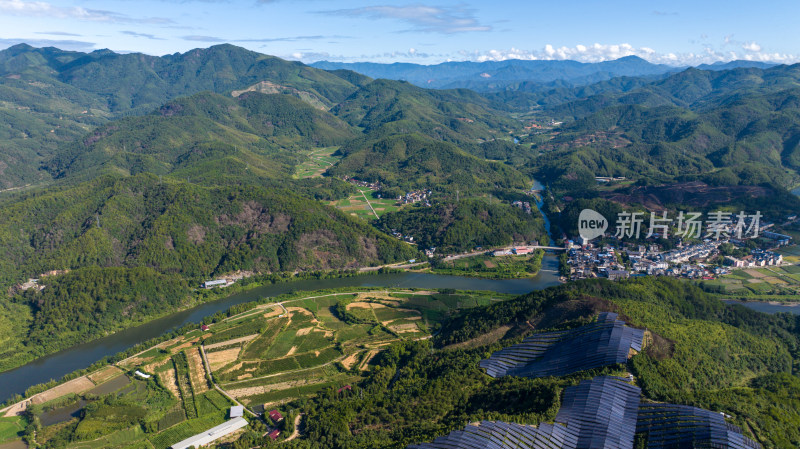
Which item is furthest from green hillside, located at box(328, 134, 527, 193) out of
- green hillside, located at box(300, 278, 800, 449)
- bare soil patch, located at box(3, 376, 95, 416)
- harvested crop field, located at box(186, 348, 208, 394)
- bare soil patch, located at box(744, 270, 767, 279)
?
bare soil patch, located at box(3, 376, 95, 416)

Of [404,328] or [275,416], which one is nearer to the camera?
[275,416]

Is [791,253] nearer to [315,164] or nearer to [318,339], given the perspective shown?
[318,339]

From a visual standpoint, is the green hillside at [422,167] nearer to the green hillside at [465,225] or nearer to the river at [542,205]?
the river at [542,205]

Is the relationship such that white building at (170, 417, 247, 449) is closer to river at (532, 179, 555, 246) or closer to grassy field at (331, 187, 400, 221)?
river at (532, 179, 555, 246)

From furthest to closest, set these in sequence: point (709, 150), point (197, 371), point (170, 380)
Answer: point (709, 150) → point (197, 371) → point (170, 380)

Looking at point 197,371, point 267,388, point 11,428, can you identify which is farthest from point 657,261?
point 11,428

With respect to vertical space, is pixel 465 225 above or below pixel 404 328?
above

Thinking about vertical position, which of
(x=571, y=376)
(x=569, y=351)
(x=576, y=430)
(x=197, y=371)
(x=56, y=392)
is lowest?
(x=56, y=392)
